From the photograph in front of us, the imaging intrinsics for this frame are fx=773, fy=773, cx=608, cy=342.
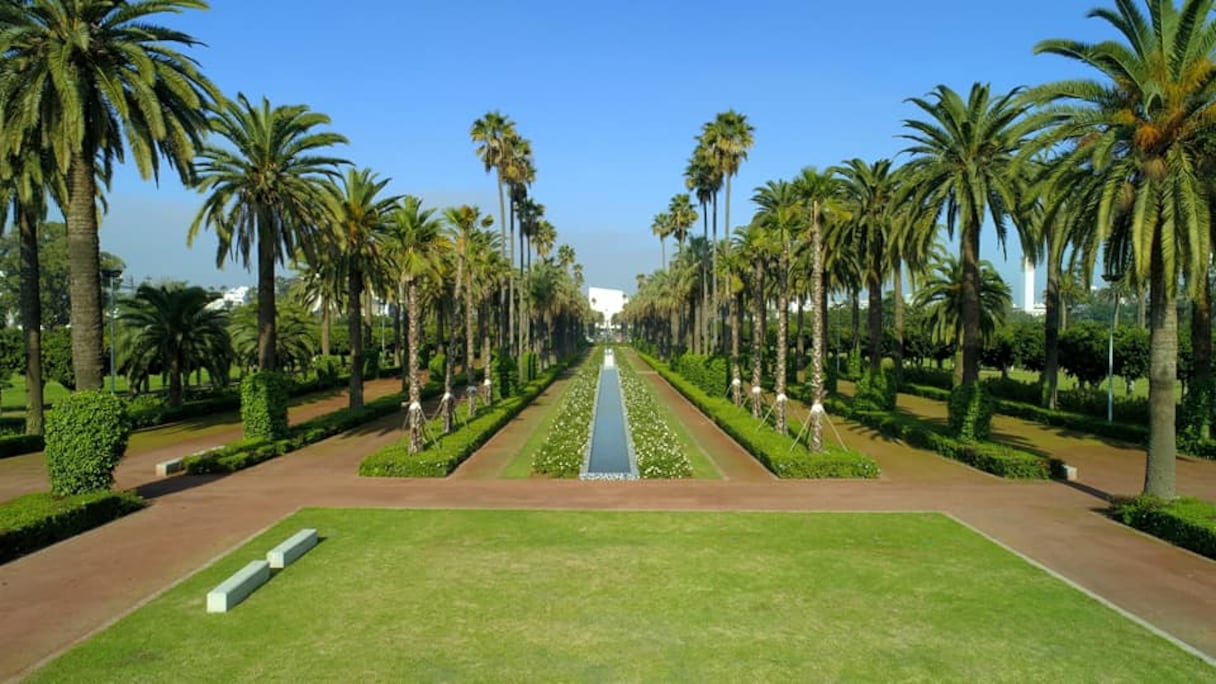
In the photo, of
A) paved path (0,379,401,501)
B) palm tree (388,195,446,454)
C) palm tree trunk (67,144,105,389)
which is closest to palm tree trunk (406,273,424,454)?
palm tree (388,195,446,454)

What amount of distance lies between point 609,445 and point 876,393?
48.0 ft

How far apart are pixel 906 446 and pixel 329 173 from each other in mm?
25239

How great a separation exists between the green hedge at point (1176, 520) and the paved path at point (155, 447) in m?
25.9

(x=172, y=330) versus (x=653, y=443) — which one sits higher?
(x=172, y=330)

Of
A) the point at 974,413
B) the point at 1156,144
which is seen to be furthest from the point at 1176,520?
the point at 974,413

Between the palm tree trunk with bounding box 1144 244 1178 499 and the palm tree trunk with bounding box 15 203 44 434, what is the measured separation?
1470 inches

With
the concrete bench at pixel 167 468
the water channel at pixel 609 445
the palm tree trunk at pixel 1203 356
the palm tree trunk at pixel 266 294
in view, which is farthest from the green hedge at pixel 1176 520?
the palm tree trunk at pixel 266 294

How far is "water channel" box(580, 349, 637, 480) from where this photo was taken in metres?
24.8

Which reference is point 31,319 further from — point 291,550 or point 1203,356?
point 1203,356

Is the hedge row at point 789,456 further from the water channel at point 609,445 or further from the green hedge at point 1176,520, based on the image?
the green hedge at point 1176,520

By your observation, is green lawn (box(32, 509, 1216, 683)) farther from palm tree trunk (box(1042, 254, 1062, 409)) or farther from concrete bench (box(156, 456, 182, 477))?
palm tree trunk (box(1042, 254, 1062, 409))

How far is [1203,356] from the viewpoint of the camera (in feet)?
91.7

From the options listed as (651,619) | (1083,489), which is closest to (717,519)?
(651,619)

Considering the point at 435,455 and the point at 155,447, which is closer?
the point at 435,455
